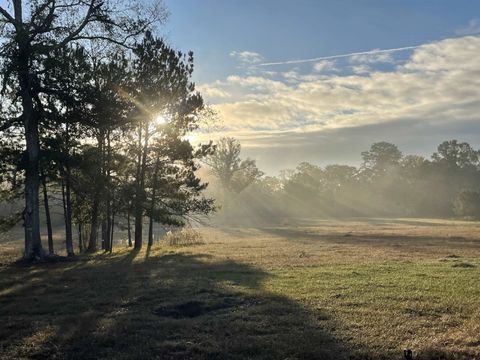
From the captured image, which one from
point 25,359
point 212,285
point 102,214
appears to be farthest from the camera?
point 102,214

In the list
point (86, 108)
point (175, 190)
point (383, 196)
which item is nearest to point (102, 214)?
point (175, 190)

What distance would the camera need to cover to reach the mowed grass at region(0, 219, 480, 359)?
24.4 feet

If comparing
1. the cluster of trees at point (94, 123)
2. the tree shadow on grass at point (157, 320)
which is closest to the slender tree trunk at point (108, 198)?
the cluster of trees at point (94, 123)

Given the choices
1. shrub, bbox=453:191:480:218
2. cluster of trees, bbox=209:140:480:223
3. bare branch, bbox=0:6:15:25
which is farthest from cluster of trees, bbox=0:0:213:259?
shrub, bbox=453:191:480:218

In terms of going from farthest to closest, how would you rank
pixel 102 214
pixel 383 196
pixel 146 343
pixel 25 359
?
1. pixel 383 196
2. pixel 102 214
3. pixel 146 343
4. pixel 25 359

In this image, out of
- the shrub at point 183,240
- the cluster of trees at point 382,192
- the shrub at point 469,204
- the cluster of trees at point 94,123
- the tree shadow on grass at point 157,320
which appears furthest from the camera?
the cluster of trees at point 382,192

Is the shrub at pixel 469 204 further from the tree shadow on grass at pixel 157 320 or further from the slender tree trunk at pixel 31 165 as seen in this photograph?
the slender tree trunk at pixel 31 165

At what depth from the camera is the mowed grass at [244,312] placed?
24.4 ft

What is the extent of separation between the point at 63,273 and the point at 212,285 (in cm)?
672

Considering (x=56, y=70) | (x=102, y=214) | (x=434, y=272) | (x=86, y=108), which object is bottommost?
(x=434, y=272)

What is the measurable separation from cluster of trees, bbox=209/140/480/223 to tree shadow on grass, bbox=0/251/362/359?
76.8m

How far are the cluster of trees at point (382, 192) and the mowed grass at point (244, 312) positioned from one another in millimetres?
75136

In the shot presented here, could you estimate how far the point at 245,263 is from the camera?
19.4 metres

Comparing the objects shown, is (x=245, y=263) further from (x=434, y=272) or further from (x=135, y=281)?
(x=434, y=272)
